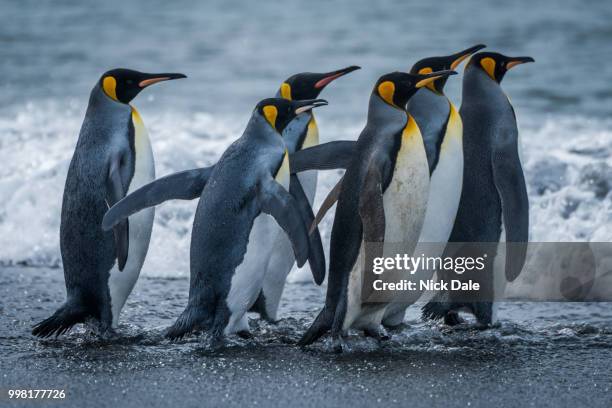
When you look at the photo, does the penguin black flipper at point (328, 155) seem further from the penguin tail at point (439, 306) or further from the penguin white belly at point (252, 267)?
the penguin tail at point (439, 306)

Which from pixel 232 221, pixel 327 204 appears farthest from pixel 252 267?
pixel 327 204

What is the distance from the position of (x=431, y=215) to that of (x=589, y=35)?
1256 centimetres

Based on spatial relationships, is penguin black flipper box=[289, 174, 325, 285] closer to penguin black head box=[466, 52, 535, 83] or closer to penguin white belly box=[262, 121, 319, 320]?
penguin white belly box=[262, 121, 319, 320]

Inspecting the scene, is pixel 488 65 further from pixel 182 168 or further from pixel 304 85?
pixel 182 168

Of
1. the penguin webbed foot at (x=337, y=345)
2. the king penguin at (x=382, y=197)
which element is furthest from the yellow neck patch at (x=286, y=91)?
the penguin webbed foot at (x=337, y=345)

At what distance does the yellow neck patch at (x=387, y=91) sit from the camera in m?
4.59

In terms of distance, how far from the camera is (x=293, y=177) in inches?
203

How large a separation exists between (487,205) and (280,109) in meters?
1.07

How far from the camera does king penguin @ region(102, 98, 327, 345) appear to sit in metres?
4.50

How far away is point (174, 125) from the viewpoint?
11.0 meters

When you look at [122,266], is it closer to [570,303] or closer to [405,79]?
[405,79]

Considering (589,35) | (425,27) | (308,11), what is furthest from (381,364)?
(308,11)

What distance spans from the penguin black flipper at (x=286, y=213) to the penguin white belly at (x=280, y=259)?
0.60m

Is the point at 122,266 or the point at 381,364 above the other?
the point at 122,266
